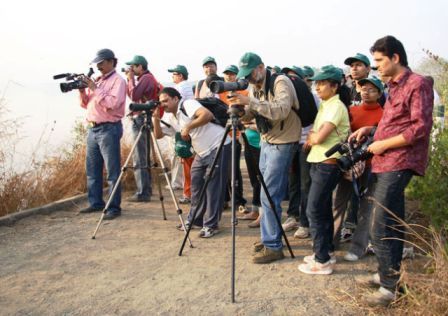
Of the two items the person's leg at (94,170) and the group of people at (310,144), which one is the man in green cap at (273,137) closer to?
the group of people at (310,144)

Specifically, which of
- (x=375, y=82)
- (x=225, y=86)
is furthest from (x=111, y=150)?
(x=375, y=82)

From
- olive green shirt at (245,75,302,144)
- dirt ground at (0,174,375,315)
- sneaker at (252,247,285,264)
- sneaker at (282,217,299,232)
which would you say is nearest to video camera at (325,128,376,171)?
olive green shirt at (245,75,302,144)

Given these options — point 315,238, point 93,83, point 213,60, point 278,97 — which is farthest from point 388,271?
point 213,60

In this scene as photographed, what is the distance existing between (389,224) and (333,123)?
0.98 meters

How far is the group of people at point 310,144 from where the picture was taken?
119 inches

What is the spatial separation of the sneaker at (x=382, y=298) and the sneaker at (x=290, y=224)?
6.46 feet

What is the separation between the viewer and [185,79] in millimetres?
7164

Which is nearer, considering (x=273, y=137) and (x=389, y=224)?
(x=389, y=224)

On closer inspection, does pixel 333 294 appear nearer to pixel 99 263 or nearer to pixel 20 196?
pixel 99 263

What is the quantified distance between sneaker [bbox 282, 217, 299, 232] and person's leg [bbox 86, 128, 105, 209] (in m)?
2.66

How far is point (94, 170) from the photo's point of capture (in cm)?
603

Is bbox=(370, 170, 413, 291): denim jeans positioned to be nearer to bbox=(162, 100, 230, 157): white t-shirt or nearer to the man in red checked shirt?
the man in red checked shirt

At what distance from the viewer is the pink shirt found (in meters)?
5.66

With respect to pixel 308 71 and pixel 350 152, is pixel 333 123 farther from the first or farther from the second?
pixel 308 71
